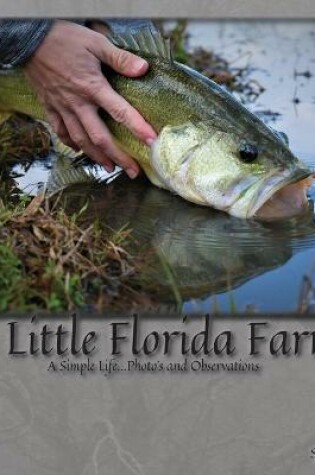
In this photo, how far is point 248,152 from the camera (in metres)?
2.45

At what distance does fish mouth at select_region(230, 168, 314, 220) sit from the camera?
2391 millimetres

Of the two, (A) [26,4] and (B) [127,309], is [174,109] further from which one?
(B) [127,309]

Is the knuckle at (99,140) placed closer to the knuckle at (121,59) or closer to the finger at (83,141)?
the finger at (83,141)

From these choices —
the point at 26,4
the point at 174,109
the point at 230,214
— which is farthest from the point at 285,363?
the point at 26,4

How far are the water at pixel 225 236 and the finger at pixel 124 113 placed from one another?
179 mm

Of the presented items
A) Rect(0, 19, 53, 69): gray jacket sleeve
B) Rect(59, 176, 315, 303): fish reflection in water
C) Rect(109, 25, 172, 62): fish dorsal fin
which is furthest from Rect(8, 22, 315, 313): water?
Rect(0, 19, 53, 69): gray jacket sleeve

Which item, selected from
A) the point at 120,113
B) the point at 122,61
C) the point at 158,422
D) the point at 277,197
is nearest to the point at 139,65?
the point at 122,61

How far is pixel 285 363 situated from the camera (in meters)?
2.14

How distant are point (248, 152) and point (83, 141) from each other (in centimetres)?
54

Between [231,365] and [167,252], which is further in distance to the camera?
[167,252]

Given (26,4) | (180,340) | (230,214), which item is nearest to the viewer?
(180,340)

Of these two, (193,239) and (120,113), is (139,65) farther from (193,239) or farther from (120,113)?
(193,239)

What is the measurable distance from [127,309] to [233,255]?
0.34 m

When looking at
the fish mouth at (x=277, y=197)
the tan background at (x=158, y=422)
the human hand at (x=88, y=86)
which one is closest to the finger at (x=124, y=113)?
the human hand at (x=88, y=86)
